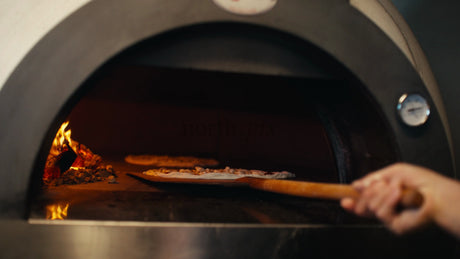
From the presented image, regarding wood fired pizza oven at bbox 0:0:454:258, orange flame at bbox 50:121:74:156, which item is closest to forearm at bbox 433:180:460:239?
wood fired pizza oven at bbox 0:0:454:258

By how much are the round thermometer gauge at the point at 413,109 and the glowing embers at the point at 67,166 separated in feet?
3.40

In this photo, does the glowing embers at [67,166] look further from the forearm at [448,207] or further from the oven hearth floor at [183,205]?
the forearm at [448,207]

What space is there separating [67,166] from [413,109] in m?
1.25

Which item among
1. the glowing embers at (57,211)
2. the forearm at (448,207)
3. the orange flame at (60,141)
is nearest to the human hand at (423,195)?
the forearm at (448,207)

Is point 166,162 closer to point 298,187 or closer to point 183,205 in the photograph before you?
point 183,205

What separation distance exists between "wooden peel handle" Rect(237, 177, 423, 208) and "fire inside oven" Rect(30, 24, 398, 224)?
81mm

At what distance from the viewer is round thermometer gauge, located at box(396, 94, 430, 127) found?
93cm

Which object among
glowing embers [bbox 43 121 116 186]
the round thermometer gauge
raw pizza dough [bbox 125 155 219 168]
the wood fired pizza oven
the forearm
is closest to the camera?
the forearm

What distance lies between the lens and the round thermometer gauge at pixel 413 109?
36.8 inches

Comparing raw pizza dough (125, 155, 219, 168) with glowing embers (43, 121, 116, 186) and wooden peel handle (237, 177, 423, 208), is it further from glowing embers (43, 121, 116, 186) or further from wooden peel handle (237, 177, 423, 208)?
wooden peel handle (237, 177, 423, 208)

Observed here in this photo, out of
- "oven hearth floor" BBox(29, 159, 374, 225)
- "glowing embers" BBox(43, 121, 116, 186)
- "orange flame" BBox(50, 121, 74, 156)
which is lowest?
"oven hearth floor" BBox(29, 159, 374, 225)

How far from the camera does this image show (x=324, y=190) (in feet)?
2.26

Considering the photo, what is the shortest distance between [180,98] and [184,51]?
1865 mm

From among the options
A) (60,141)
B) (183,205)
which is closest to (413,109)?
(183,205)
